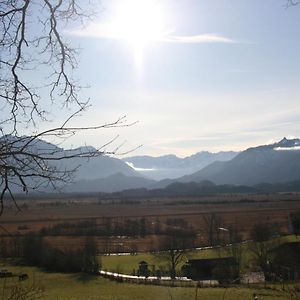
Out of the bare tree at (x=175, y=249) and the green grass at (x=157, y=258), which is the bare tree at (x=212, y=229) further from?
the green grass at (x=157, y=258)

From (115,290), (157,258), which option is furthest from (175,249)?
(115,290)

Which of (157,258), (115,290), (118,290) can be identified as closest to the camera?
(118,290)

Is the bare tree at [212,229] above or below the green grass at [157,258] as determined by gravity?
above

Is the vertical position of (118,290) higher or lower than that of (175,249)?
lower

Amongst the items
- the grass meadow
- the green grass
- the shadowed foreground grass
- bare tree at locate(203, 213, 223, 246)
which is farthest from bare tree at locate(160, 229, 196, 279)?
the shadowed foreground grass

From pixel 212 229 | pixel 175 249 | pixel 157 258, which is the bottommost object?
pixel 157 258

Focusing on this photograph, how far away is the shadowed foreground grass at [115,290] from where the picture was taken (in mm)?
29263

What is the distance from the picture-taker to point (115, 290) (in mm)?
37125

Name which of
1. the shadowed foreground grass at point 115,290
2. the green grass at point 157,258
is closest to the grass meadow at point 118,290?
the shadowed foreground grass at point 115,290

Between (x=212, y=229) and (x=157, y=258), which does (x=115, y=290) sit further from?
(x=212, y=229)

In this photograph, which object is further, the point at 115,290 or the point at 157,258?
the point at 157,258

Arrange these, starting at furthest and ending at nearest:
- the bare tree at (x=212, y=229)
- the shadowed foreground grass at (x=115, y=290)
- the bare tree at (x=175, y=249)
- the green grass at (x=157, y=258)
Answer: the bare tree at (x=212, y=229), the green grass at (x=157, y=258), the bare tree at (x=175, y=249), the shadowed foreground grass at (x=115, y=290)

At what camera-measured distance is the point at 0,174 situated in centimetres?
329

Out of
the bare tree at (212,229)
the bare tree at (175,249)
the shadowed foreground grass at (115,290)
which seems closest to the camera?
the shadowed foreground grass at (115,290)
